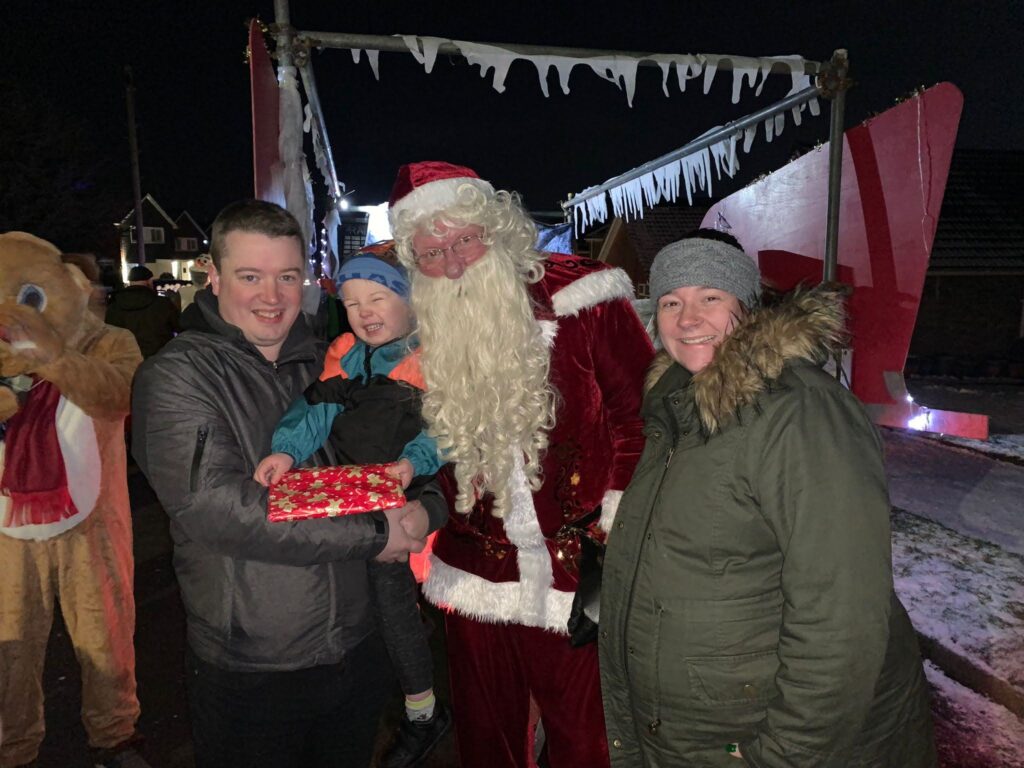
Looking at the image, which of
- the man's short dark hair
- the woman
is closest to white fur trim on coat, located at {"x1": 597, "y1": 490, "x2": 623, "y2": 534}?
the woman

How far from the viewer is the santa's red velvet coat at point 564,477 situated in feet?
7.61

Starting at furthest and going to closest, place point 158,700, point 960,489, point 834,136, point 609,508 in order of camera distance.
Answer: point 960,489 → point 834,136 → point 158,700 → point 609,508

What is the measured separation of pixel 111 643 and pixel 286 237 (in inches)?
92.9

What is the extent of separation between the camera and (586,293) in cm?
242

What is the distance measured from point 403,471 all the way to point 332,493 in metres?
0.33

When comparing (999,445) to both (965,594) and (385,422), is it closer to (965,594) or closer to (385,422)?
(965,594)

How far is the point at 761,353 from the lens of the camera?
1503 mm

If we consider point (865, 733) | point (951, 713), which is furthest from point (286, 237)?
point (951, 713)

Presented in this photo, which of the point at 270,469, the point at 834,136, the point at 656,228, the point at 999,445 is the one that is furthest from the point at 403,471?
the point at 656,228

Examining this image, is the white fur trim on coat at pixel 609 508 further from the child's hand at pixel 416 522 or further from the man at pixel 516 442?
the child's hand at pixel 416 522

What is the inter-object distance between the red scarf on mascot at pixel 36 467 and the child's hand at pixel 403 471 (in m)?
1.76

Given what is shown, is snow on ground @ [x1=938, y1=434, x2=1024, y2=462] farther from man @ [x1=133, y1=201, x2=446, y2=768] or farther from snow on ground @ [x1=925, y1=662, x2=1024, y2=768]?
man @ [x1=133, y1=201, x2=446, y2=768]

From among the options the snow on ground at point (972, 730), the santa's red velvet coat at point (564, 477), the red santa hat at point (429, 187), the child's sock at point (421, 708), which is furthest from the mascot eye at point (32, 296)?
the snow on ground at point (972, 730)

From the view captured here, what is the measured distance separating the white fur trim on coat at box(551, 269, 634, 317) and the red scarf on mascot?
244cm
